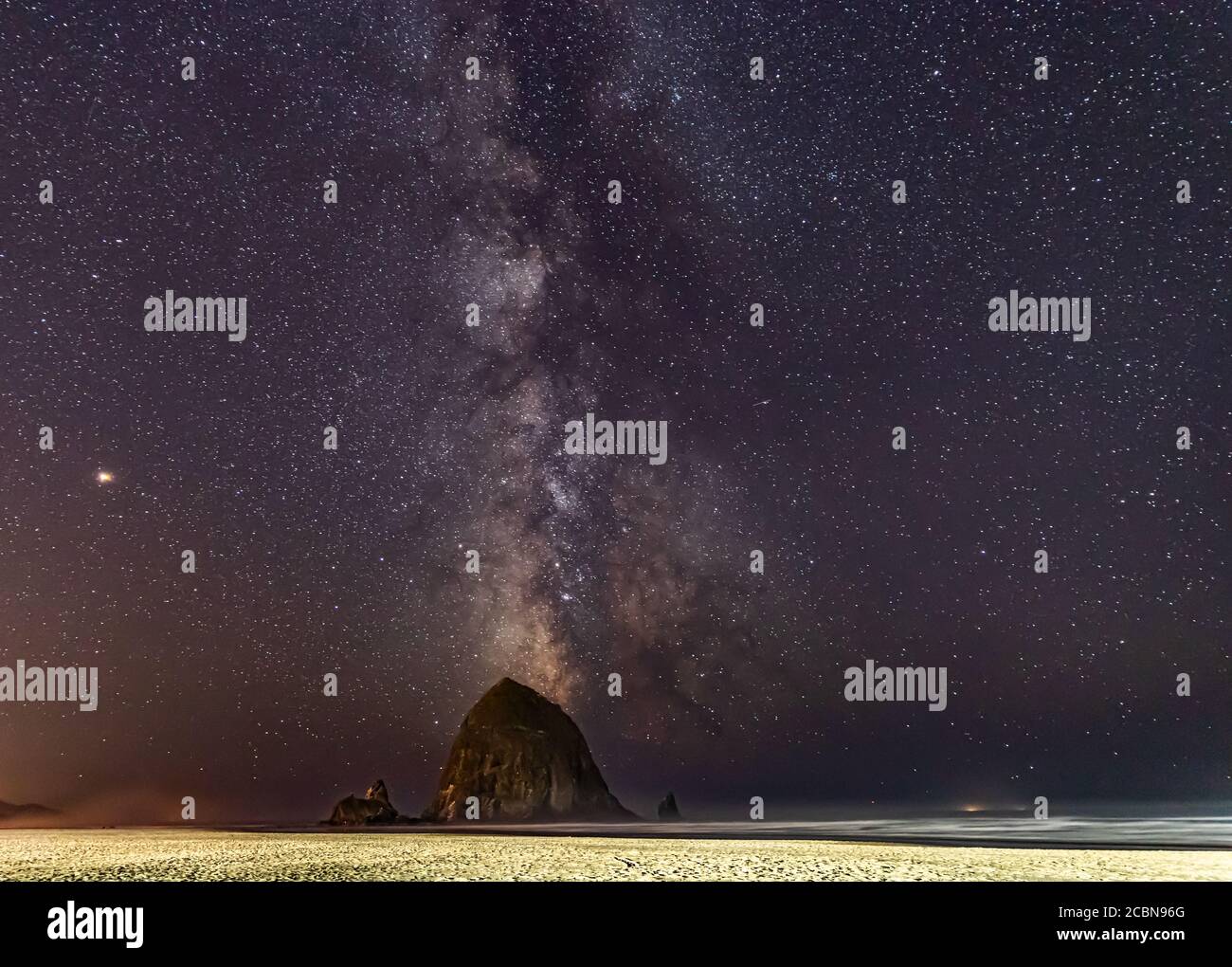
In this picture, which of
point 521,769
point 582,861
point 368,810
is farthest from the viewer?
point 521,769

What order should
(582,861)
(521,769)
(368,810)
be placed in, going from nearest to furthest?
(582,861) → (368,810) → (521,769)

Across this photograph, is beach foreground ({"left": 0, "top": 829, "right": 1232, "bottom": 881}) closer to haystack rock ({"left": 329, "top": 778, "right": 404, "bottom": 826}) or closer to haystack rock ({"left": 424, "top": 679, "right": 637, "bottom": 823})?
haystack rock ({"left": 329, "top": 778, "right": 404, "bottom": 826})

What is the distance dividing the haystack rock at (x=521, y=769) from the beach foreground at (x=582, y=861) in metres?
75.1

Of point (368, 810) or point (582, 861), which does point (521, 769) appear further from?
point (582, 861)

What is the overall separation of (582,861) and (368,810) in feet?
162

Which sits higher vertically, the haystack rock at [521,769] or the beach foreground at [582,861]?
the beach foreground at [582,861]

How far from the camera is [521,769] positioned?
438 feet

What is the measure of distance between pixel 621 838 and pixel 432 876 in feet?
56.6

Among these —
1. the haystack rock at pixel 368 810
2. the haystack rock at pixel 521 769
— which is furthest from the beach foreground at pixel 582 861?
the haystack rock at pixel 521 769

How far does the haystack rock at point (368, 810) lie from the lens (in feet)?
218

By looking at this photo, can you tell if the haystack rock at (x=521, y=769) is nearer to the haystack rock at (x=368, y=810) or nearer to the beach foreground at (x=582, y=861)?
the haystack rock at (x=368, y=810)

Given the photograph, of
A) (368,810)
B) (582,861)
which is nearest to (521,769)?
(368,810)
